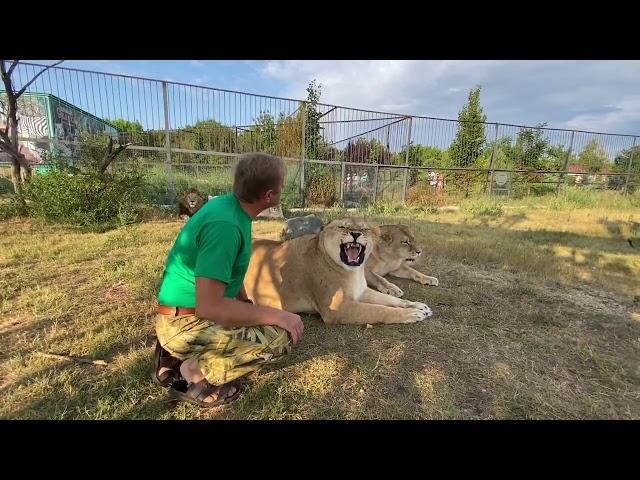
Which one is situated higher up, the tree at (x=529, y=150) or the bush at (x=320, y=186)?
the tree at (x=529, y=150)

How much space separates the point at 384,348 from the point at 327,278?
36.1 inches

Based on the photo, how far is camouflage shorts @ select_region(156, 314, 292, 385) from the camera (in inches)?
92.7

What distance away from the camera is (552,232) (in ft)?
30.0

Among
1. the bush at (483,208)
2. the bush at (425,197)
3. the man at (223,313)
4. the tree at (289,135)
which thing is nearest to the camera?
the man at (223,313)

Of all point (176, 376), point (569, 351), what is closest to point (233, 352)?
point (176, 376)

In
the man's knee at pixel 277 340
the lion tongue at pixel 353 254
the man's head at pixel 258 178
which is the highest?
the man's head at pixel 258 178

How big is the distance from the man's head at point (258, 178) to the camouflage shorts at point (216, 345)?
86 cm

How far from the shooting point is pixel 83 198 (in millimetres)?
8203

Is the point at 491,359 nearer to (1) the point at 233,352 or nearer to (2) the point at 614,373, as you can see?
(2) the point at 614,373

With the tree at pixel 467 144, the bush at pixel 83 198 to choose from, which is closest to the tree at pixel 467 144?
the tree at pixel 467 144

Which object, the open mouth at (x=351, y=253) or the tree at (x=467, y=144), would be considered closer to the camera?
the open mouth at (x=351, y=253)

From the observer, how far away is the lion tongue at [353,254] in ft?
12.5

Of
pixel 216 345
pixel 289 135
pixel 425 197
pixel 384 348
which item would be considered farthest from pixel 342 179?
pixel 216 345

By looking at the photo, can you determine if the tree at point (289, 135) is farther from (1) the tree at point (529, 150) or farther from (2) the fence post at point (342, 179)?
(1) the tree at point (529, 150)
